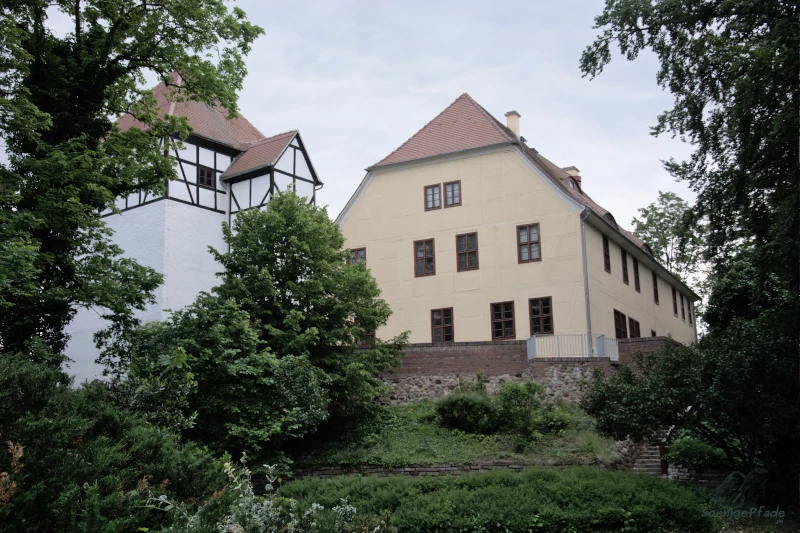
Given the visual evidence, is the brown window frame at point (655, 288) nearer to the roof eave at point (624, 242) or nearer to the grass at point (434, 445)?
the roof eave at point (624, 242)

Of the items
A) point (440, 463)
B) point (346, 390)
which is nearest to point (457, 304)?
point (346, 390)

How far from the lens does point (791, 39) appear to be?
1273cm

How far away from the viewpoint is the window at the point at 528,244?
90.5 ft

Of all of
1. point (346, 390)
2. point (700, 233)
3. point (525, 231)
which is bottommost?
point (346, 390)

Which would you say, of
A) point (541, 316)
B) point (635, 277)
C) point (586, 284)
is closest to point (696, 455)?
point (586, 284)

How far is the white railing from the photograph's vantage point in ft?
81.4

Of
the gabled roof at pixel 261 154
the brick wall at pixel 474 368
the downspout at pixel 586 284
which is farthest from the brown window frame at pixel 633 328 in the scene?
the gabled roof at pixel 261 154

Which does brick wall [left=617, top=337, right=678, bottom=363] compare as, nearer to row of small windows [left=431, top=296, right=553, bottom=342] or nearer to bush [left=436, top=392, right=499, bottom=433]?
row of small windows [left=431, top=296, right=553, bottom=342]

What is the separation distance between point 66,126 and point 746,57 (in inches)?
538

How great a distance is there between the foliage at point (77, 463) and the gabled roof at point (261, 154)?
64.3 ft

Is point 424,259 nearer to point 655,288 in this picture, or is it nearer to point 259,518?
point 655,288

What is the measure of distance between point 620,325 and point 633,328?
2092 mm

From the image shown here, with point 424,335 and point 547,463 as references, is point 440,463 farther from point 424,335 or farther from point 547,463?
point 424,335

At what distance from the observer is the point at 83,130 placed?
17156 millimetres
